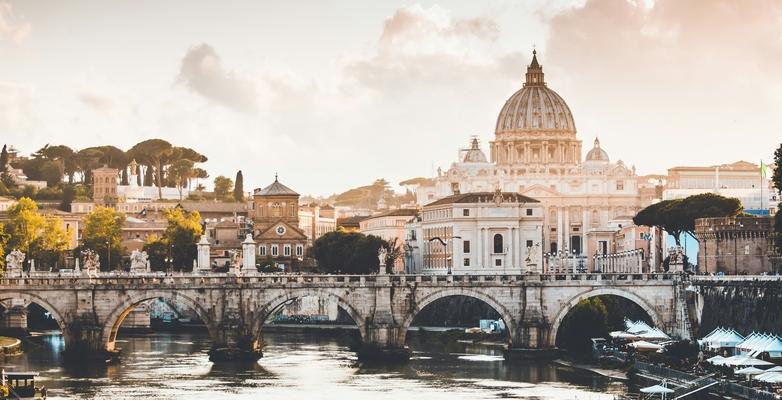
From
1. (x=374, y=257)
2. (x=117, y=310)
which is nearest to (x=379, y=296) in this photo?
(x=117, y=310)

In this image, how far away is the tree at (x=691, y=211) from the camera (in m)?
124

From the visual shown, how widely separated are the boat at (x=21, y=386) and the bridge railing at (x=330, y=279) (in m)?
17.3

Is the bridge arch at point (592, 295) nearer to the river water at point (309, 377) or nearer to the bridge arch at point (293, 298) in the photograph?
the river water at point (309, 377)

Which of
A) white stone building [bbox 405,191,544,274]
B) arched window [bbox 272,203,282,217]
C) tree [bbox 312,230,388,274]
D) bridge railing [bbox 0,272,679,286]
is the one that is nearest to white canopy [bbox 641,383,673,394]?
bridge railing [bbox 0,272,679,286]

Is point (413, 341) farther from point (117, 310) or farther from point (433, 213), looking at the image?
point (433, 213)

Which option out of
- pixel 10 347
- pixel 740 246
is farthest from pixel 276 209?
pixel 740 246

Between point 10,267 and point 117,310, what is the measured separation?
1384 cm

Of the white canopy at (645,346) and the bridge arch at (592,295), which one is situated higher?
the bridge arch at (592,295)

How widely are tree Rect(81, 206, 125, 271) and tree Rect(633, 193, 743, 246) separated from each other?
51029 mm

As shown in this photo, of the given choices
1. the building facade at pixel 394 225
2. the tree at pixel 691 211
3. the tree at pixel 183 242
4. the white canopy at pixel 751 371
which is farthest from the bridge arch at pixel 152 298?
the building facade at pixel 394 225

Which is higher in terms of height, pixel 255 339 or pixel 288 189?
pixel 288 189

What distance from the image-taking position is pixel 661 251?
140 m

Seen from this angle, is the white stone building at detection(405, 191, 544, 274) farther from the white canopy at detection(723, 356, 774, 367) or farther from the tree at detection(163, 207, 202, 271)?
the white canopy at detection(723, 356, 774, 367)

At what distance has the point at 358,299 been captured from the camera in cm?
9944
